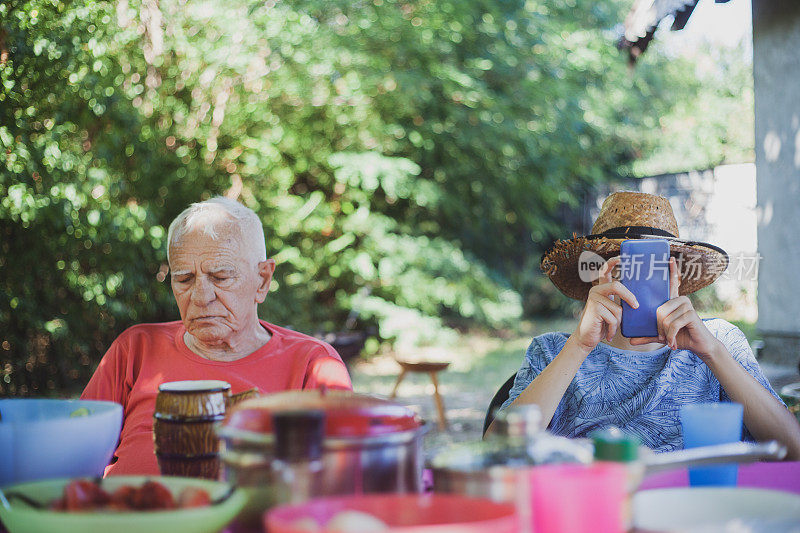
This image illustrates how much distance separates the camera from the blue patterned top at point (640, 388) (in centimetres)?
184

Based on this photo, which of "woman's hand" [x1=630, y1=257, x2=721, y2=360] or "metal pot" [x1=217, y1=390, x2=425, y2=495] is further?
"woman's hand" [x1=630, y1=257, x2=721, y2=360]

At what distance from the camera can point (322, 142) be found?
8820 millimetres

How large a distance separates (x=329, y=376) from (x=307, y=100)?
6.87m

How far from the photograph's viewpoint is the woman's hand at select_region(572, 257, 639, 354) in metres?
1.59

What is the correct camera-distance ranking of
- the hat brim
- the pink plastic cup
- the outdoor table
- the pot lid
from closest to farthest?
the pink plastic cup, the pot lid, the outdoor table, the hat brim

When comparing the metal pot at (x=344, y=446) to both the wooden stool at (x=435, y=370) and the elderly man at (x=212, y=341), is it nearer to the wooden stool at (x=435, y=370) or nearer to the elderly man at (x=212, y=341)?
the elderly man at (x=212, y=341)

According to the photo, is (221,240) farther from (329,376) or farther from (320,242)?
(320,242)

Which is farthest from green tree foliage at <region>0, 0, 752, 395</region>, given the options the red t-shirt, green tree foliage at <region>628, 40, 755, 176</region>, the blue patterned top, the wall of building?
green tree foliage at <region>628, 40, 755, 176</region>

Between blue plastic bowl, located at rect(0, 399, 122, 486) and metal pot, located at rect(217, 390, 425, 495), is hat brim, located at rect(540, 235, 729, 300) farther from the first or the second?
blue plastic bowl, located at rect(0, 399, 122, 486)

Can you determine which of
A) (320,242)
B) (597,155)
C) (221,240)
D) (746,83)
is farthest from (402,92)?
(746,83)

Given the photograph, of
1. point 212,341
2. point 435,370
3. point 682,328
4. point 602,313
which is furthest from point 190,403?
point 435,370

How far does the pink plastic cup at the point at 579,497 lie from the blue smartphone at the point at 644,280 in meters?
0.83

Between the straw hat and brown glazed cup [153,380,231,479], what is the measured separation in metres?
1.19

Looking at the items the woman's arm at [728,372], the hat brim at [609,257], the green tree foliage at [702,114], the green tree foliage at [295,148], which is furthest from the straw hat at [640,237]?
the green tree foliage at [702,114]
